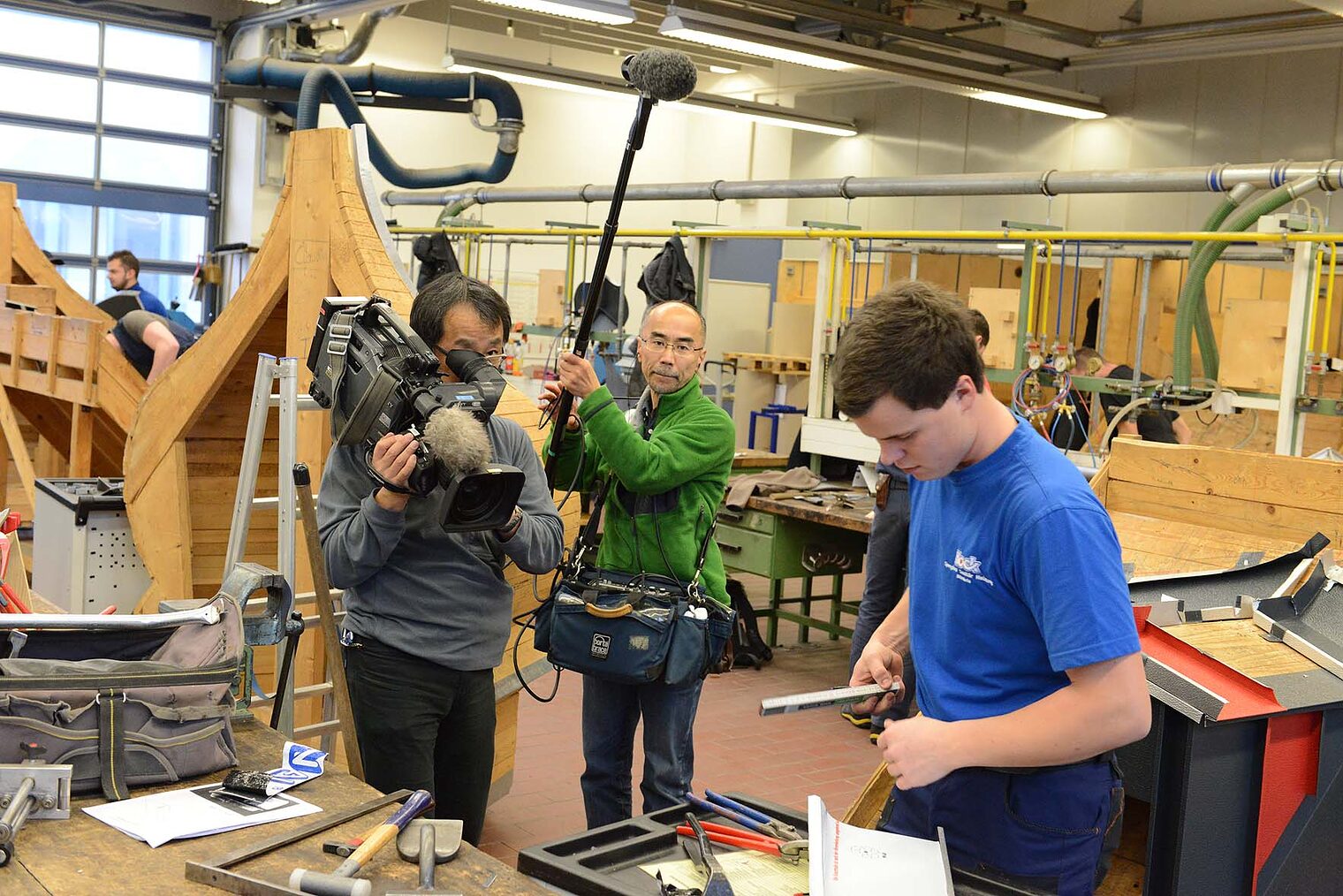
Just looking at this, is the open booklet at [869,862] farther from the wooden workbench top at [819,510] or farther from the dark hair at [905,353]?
the wooden workbench top at [819,510]

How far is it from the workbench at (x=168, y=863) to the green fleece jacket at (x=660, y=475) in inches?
47.5

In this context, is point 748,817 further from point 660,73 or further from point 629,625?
point 660,73

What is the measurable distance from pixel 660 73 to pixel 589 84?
337 inches

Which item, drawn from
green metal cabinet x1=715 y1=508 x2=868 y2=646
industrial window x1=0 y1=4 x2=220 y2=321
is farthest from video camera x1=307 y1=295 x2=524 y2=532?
industrial window x1=0 y1=4 x2=220 y2=321

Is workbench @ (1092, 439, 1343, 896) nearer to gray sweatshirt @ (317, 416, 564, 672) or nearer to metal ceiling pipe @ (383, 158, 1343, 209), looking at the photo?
gray sweatshirt @ (317, 416, 564, 672)

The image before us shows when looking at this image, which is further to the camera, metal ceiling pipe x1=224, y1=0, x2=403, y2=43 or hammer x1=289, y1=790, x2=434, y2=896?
metal ceiling pipe x1=224, y1=0, x2=403, y2=43

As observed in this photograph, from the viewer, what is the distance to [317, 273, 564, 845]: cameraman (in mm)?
2383

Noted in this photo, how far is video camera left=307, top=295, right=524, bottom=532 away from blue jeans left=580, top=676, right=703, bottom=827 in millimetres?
896

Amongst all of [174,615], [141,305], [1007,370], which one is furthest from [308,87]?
[174,615]

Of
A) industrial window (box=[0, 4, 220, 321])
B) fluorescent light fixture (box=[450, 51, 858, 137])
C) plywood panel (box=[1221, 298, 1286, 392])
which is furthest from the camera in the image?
industrial window (box=[0, 4, 220, 321])

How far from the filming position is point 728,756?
4.77 meters

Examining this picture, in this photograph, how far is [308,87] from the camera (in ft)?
31.7

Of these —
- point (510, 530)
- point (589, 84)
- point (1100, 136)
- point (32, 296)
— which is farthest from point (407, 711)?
point (1100, 136)

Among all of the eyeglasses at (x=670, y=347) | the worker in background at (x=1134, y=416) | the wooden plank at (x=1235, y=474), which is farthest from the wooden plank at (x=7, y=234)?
the wooden plank at (x=1235, y=474)
